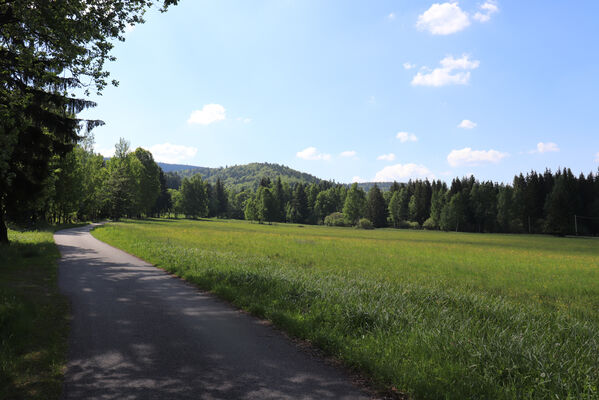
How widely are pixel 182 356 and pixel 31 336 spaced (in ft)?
10.7

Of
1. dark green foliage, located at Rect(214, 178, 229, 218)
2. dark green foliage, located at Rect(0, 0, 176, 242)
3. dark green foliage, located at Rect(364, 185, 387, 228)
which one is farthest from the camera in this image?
dark green foliage, located at Rect(214, 178, 229, 218)

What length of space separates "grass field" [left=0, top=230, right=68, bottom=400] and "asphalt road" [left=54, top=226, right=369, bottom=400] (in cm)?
23

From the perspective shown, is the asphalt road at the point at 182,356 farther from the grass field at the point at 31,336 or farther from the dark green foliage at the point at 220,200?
the dark green foliage at the point at 220,200

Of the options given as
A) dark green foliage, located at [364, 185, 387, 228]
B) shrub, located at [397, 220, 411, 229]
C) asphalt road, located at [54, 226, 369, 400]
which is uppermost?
dark green foliage, located at [364, 185, 387, 228]

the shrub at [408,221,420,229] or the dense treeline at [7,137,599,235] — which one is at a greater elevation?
the dense treeline at [7,137,599,235]

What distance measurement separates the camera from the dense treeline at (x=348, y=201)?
59.1 meters

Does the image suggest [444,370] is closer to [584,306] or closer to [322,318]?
[322,318]

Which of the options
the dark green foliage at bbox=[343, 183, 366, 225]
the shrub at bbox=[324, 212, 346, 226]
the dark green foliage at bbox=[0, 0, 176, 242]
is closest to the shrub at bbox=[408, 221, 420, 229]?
the dark green foliage at bbox=[343, 183, 366, 225]

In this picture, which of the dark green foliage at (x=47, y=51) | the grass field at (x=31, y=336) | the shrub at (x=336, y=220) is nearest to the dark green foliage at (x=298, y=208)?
the shrub at (x=336, y=220)

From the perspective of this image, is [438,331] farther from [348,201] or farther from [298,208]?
[298,208]

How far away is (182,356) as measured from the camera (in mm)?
5395

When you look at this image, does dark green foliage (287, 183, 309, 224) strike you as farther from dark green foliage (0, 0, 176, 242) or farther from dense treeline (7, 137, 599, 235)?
dark green foliage (0, 0, 176, 242)

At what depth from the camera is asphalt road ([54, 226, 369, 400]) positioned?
434cm

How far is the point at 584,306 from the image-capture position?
11391mm
